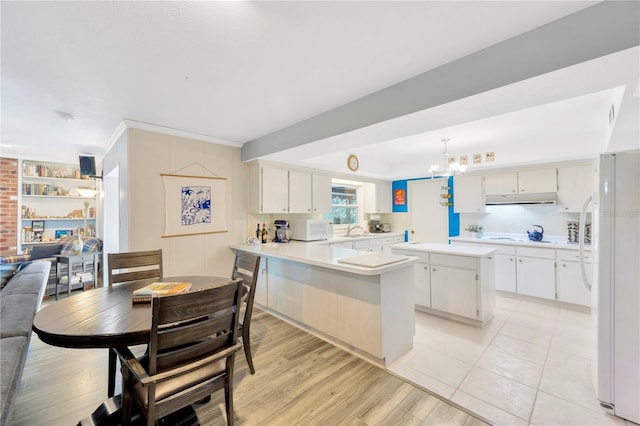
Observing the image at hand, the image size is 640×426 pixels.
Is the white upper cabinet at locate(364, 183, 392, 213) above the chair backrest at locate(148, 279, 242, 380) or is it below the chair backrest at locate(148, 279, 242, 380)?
above

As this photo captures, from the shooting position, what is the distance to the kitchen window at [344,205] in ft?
17.9

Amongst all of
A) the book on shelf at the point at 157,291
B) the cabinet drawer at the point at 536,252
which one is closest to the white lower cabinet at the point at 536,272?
the cabinet drawer at the point at 536,252

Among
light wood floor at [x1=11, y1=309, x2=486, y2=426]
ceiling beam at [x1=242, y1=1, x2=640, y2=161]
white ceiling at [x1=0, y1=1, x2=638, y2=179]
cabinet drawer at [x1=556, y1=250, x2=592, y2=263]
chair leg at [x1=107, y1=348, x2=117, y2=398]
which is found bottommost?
light wood floor at [x1=11, y1=309, x2=486, y2=426]

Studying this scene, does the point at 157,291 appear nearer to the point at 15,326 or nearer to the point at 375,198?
the point at 15,326

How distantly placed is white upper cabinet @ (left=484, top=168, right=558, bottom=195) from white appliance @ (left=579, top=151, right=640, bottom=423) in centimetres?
279

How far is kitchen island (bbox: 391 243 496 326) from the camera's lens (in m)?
2.92

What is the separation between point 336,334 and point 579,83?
263cm

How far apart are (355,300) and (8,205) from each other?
242 inches

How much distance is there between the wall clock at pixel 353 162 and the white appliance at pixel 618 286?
11.0ft

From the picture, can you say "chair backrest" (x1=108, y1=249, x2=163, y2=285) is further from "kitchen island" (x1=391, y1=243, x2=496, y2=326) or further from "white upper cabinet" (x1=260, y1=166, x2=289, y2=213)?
"kitchen island" (x1=391, y1=243, x2=496, y2=326)

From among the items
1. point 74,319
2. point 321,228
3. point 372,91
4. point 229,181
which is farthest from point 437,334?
point 229,181

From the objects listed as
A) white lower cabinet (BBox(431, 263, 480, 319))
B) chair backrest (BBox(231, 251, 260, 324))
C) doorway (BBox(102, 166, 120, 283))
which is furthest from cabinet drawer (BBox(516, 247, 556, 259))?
doorway (BBox(102, 166, 120, 283))

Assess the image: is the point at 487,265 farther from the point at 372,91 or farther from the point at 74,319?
the point at 74,319

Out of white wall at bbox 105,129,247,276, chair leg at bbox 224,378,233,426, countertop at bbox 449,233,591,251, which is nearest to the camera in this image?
chair leg at bbox 224,378,233,426
